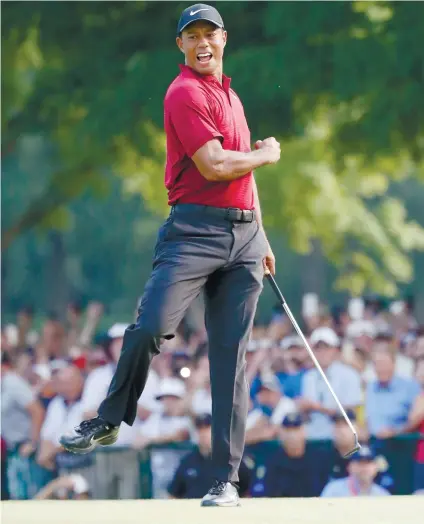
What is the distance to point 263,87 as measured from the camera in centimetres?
1463

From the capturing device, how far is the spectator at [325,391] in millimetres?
11750

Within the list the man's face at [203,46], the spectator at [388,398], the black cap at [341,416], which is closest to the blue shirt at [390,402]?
the spectator at [388,398]

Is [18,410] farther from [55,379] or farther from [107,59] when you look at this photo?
[107,59]

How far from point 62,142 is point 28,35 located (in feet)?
4.06

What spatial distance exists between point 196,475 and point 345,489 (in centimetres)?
107

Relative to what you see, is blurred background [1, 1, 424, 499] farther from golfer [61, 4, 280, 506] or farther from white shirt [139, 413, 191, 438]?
golfer [61, 4, 280, 506]

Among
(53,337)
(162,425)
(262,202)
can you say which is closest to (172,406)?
(162,425)

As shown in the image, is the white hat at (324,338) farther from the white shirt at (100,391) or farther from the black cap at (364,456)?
the black cap at (364,456)

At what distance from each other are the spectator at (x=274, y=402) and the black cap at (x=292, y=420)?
104 millimetres

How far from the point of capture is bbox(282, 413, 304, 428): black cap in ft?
36.6

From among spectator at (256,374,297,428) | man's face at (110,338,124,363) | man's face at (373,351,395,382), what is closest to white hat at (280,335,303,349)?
spectator at (256,374,297,428)

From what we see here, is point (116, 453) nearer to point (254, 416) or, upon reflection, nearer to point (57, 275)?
point (254, 416)

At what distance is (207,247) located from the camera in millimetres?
6141

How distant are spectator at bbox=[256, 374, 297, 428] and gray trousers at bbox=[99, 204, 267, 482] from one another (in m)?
5.30
